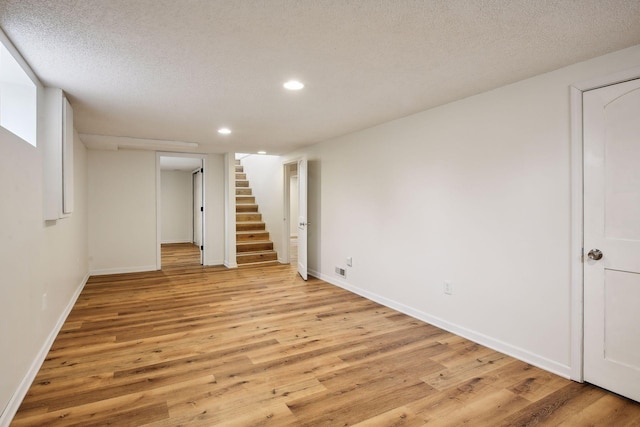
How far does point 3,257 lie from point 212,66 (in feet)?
5.58

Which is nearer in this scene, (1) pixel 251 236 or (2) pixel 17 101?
(2) pixel 17 101

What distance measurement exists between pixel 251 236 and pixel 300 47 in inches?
221

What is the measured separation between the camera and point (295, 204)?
36.0ft

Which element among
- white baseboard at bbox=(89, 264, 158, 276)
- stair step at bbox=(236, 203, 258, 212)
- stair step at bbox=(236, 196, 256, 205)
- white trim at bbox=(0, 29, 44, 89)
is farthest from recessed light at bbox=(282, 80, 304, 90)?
stair step at bbox=(236, 196, 256, 205)

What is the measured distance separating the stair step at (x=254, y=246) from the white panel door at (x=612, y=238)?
5.70 m

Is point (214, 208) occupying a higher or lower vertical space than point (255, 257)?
higher

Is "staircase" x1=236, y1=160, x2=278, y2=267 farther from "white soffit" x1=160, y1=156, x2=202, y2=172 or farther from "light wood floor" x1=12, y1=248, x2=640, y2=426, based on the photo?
"light wood floor" x1=12, y1=248, x2=640, y2=426

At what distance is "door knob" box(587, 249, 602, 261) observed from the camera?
2.31 metres

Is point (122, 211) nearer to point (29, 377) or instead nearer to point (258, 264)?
point (258, 264)

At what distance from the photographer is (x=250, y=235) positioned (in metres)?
7.36

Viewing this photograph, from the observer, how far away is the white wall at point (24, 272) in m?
1.91

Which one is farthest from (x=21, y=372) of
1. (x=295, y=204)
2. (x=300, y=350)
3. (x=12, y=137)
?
(x=295, y=204)

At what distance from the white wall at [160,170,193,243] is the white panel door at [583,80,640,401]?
9.44 metres

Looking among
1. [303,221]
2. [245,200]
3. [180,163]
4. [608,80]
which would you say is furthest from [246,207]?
[608,80]
